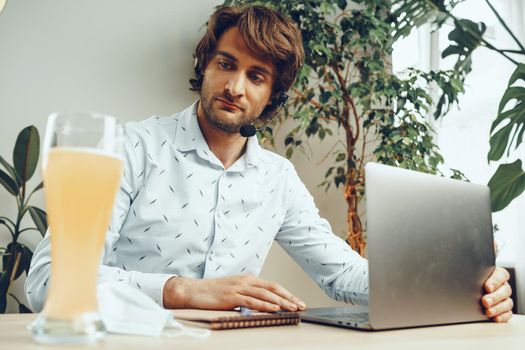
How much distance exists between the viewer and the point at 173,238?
150 cm

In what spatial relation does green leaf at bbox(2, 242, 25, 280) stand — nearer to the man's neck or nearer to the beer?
the man's neck

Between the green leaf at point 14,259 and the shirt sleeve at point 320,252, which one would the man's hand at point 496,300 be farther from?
the green leaf at point 14,259

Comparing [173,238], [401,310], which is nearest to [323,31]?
[173,238]

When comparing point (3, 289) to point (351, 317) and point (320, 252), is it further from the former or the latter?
point (351, 317)

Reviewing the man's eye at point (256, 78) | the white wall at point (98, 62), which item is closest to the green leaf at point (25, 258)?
the white wall at point (98, 62)

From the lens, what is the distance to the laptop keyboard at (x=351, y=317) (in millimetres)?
828

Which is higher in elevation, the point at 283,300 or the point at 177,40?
the point at 177,40

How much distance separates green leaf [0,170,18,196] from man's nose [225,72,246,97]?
3.67ft

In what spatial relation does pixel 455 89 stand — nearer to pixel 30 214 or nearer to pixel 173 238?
pixel 173 238

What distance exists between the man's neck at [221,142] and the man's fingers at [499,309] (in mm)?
973

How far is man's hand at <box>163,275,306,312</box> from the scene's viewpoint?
0.93 meters

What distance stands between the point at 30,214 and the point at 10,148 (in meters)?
0.35

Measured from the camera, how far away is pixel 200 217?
1540 mm

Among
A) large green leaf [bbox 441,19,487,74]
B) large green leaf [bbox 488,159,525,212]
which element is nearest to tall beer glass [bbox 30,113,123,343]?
large green leaf [bbox 441,19,487,74]
